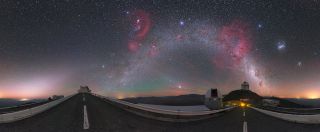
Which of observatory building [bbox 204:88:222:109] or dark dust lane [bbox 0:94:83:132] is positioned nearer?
dark dust lane [bbox 0:94:83:132]

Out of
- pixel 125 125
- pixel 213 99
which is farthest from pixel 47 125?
pixel 213 99

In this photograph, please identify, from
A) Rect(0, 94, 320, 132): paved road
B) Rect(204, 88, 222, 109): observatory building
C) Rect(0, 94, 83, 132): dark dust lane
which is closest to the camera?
Rect(0, 94, 83, 132): dark dust lane

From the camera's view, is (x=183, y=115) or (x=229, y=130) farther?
(x=183, y=115)

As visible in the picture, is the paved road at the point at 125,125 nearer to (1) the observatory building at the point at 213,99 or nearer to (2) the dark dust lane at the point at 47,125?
(2) the dark dust lane at the point at 47,125

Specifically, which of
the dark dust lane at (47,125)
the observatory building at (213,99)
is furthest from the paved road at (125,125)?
the observatory building at (213,99)

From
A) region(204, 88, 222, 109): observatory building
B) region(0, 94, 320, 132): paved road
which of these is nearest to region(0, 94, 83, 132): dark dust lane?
region(0, 94, 320, 132): paved road

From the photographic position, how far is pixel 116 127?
1570 centimetres

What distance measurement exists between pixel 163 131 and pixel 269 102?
361 feet

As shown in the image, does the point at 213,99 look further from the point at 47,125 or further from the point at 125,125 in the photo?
the point at 47,125

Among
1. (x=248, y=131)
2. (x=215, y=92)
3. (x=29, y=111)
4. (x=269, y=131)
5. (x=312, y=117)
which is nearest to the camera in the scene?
(x=248, y=131)

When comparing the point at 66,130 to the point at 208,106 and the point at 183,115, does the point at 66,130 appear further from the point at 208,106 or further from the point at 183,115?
the point at 208,106

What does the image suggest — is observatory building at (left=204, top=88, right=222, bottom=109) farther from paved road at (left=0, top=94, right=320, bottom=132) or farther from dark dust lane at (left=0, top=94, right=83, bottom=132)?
dark dust lane at (left=0, top=94, right=83, bottom=132)

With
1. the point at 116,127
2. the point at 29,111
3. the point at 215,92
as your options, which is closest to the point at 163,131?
the point at 116,127

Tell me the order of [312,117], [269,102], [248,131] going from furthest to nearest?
[269,102] → [312,117] → [248,131]
